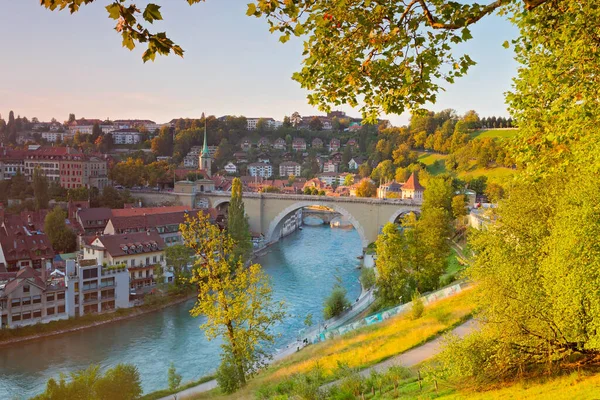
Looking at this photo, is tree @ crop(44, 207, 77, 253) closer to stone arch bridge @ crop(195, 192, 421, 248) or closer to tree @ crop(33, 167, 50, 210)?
tree @ crop(33, 167, 50, 210)

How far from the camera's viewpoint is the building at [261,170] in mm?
61000

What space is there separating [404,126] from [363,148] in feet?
21.0

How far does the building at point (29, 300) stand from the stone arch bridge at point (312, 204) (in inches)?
729

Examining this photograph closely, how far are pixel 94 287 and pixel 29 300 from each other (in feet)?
6.83

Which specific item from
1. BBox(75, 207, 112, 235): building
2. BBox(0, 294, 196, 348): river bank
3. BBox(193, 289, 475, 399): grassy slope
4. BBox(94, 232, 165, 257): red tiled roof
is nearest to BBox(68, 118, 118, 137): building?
BBox(75, 207, 112, 235): building

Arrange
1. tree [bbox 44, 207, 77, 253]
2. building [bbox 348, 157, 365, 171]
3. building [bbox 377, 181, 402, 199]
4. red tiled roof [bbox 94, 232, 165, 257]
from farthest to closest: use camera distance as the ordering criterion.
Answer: building [bbox 348, 157, 365, 171]
building [bbox 377, 181, 402, 199]
tree [bbox 44, 207, 77, 253]
red tiled roof [bbox 94, 232, 165, 257]

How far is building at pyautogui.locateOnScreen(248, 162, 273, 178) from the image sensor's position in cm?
6100

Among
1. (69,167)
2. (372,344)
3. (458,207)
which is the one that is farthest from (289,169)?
(372,344)

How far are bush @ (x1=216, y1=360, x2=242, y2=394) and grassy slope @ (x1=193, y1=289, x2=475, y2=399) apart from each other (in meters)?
0.19

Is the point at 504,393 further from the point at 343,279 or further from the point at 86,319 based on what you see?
the point at 343,279

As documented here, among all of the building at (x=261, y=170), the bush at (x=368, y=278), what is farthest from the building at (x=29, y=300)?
the building at (x=261, y=170)

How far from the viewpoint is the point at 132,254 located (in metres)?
19.9

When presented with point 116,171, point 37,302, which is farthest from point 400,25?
point 116,171

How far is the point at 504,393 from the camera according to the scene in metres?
5.99
